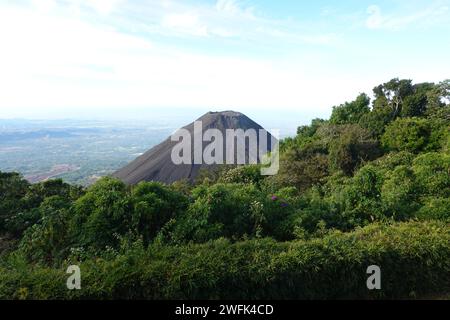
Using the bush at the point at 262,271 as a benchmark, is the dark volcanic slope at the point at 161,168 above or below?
below

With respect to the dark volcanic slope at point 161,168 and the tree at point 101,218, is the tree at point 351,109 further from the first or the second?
the tree at point 101,218

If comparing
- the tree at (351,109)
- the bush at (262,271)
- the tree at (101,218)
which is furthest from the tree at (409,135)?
the tree at (101,218)

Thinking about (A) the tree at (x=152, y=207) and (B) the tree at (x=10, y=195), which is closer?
(A) the tree at (x=152, y=207)

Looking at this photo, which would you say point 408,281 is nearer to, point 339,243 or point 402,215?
point 339,243

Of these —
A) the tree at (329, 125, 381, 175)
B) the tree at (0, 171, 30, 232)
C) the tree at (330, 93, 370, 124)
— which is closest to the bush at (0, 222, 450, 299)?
the tree at (0, 171, 30, 232)

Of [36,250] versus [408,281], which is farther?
[36,250]

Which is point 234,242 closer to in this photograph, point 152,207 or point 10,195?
point 152,207

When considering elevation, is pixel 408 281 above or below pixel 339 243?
below

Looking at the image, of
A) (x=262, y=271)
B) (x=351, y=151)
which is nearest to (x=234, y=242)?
(x=262, y=271)
